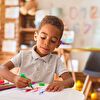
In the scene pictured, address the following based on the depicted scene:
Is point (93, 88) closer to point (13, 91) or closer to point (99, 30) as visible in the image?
point (99, 30)

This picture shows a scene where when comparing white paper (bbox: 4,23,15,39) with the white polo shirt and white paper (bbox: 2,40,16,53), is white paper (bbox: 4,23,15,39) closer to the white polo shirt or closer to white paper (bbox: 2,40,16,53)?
white paper (bbox: 2,40,16,53)

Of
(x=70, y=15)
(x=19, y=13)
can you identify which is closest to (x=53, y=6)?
(x=70, y=15)

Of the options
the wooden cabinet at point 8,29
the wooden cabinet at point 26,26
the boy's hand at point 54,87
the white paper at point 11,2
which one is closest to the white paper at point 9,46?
Answer: the wooden cabinet at point 8,29

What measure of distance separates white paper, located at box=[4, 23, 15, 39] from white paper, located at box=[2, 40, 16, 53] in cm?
8

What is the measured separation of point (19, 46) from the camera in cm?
379

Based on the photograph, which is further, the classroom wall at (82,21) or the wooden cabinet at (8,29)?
the wooden cabinet at (8,29)

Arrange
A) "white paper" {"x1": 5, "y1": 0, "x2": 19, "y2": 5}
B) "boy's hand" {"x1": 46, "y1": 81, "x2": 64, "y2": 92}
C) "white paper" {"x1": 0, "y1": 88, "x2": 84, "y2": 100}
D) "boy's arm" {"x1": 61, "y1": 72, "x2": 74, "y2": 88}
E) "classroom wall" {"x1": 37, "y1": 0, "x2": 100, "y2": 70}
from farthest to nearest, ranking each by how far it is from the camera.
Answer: "white paper" {"x1": 5, "y1": 0, "x2": 19, "y2": 5}, "classroom wall" {"x1": 37, "y1": 0, "x2": 100, "y2": 70}, "boy's arm" {"x1": 61, "y1": 72, "x2": 74, "y2": 88}, "boy's hand" {"x1": 46, "y1": 81, "x2": 64, "y2": 92}, "white paper" {"x1": 0, "y1": 88, "x2": 84, "y2": 100}

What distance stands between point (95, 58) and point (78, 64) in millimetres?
538


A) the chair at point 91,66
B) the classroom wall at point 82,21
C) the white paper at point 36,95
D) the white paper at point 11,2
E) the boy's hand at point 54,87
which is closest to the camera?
the white paper at point 36,95

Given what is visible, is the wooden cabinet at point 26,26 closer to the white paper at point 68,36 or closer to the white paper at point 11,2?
the white paper at point 11,2

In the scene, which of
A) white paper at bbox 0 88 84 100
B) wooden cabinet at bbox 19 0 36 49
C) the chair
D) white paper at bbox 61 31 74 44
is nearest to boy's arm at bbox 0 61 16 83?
white paper at bbox 0 88 84 100

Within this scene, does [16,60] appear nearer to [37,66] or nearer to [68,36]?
[37,66]

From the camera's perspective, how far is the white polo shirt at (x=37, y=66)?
1.14 m

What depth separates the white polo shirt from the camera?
3.73 feet
